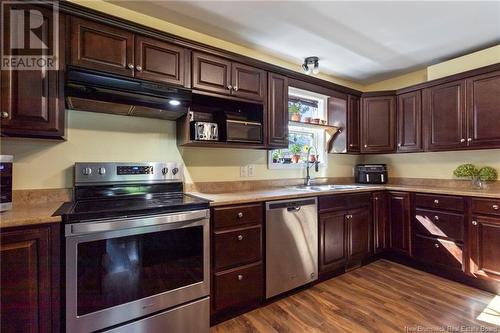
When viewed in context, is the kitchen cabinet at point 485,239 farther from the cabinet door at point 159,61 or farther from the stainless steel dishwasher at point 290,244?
the cabinet door at point 159,61

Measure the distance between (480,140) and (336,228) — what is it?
1.74m

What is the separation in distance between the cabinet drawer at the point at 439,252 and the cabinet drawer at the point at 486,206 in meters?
0.41

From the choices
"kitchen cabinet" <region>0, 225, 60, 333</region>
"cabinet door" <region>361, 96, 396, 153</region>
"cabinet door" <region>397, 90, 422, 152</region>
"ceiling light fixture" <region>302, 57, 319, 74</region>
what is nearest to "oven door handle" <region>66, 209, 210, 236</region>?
"kitchen cabinet" <region>0, 225, 60, 333</region>

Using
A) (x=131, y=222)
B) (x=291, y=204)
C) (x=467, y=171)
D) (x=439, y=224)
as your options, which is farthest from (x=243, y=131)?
(x=467, y=171)

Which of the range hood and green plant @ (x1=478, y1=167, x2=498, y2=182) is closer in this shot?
the range hood

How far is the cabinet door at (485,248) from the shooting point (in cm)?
223

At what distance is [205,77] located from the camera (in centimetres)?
208

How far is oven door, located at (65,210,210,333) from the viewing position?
1.35m

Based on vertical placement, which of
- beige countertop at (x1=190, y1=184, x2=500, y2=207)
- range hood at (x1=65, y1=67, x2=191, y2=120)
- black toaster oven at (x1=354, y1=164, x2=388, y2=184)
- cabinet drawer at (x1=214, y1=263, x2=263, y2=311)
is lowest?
cabinet drawer at (x1=214, y1=263, x2=263, y2=311)

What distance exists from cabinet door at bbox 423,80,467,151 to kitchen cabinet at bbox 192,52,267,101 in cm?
206

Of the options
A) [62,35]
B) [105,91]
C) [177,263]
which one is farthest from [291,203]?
[62,35]

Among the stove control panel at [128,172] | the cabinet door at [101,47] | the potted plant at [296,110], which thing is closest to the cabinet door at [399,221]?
the potted plant at [296,110]

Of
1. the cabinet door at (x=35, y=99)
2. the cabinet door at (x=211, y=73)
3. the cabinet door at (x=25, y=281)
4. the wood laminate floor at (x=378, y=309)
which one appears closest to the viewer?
the cabinet door at (x=25, y=281)

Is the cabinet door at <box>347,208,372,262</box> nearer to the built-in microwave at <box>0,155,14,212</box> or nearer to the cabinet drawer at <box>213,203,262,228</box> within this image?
the cabinet drawer at <box>213,203,262,228</box>
